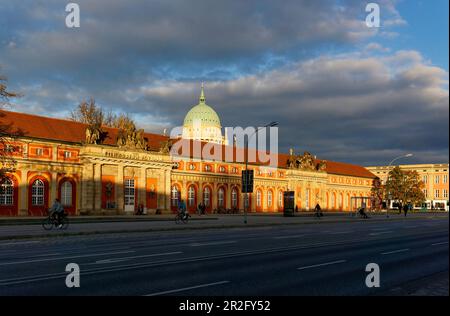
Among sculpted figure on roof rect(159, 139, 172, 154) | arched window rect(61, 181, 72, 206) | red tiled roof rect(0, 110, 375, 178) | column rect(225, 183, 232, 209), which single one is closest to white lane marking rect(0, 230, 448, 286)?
red tiled roof rect(0, 110, 375, 178)

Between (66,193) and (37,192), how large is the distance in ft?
12.3

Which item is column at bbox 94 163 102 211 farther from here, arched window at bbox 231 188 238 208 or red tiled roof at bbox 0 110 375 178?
arched window at bbox 231 188 238 208

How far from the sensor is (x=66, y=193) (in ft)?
189

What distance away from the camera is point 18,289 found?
10.1 meters

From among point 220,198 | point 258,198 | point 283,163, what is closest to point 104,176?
point 220,198

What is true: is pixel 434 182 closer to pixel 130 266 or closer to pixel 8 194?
pixel 8 194

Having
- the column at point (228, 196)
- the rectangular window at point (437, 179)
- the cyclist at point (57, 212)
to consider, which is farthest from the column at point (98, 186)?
the rectangular window at point (437, 179)

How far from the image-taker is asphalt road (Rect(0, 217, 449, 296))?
10469mm

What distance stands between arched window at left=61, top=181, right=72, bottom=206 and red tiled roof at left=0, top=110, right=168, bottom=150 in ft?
16.8

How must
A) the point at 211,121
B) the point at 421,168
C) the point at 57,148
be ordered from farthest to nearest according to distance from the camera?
the point at 421,168 < the point at 211,121 < the point at 57,148

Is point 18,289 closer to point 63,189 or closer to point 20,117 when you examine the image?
point 63,189

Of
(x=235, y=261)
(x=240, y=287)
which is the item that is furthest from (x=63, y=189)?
(x=240, y=287)

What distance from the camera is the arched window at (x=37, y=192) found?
178 ft
